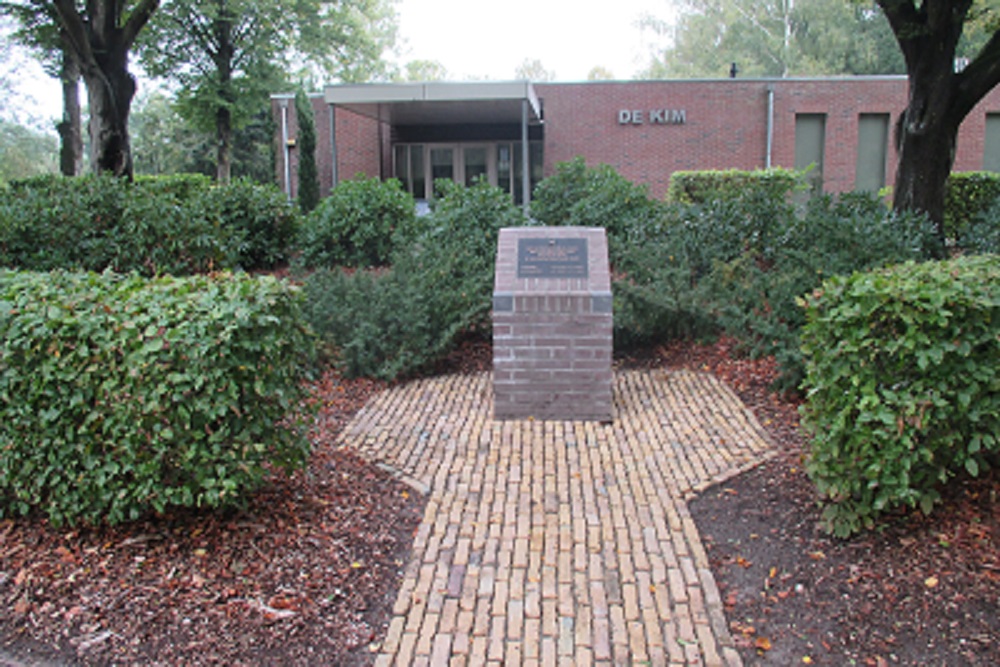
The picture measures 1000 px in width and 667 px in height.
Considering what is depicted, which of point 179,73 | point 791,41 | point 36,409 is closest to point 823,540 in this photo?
point 36,409

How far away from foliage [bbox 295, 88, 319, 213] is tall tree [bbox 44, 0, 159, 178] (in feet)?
33.9

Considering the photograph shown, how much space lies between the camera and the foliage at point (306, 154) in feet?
74.8

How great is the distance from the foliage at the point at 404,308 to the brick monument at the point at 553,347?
1.30 meters

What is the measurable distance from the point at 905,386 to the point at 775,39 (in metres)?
47.1

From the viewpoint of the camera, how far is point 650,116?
904 inches

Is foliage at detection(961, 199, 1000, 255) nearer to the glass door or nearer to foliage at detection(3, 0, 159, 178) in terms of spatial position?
foliage at detection(3, 0, 159, 178)

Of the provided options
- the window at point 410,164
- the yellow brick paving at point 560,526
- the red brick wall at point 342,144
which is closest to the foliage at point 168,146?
the red brick wall at point 342,144

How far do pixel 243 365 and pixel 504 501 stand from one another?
5.67ft

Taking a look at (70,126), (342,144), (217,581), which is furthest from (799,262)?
(70,126)

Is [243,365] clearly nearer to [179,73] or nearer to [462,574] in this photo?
[462,574]

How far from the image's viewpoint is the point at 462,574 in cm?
377

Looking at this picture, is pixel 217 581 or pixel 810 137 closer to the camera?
pixel 217 581

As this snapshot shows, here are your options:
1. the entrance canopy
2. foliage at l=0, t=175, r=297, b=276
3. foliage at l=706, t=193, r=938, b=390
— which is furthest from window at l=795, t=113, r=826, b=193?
foliage at l=0, t=175, r=297, b=276

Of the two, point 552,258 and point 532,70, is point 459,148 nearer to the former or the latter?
point 552,258
